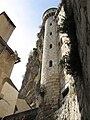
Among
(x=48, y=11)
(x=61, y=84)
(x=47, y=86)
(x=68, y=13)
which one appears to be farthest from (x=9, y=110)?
(x=48, y=11)

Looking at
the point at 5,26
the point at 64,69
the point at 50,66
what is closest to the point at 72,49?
the point at 5,26

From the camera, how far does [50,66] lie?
1877 centimetres

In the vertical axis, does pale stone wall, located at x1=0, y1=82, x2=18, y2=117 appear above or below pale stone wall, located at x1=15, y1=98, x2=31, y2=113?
below

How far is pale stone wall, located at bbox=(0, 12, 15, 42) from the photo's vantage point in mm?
14317

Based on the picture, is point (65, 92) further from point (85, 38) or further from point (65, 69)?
point (85, 38)

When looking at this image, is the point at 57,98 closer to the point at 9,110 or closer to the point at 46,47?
the point at 9,110

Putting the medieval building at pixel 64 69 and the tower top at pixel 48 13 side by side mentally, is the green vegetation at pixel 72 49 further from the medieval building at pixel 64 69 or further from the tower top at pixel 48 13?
the tower top at pixel 48 13

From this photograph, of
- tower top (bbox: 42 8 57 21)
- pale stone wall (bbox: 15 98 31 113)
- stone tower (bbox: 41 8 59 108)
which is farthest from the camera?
tower top (bbox: 42 8 57 21)

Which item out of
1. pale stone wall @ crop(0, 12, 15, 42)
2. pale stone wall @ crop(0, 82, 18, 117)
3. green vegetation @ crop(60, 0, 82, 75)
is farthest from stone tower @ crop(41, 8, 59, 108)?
green vegetation @ crop(60, 0, 82, 75)

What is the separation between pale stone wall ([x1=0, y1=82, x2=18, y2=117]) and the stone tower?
97.9 inches

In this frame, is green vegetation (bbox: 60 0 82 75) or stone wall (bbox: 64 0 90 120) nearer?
stone wall (bbox: 64 0 90 120)

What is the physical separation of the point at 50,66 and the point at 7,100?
437 centimetres

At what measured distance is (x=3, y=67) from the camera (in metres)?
12.7

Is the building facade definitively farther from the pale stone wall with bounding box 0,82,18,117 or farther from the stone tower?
the pale stone wall with bounding box 0,82,18,117
